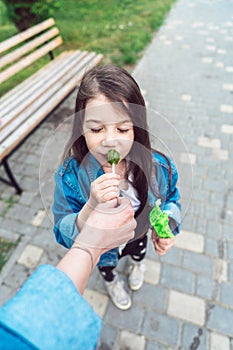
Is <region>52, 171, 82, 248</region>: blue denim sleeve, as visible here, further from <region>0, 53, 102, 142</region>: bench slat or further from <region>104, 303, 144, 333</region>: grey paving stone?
<region>0, 53, 102, 142</region>: bench slat

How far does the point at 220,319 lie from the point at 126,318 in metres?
0.66

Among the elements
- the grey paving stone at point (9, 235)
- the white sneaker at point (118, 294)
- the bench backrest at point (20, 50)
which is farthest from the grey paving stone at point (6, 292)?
the bench backrest at point (20, 50)

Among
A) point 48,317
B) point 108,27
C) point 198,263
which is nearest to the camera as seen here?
point 48,317

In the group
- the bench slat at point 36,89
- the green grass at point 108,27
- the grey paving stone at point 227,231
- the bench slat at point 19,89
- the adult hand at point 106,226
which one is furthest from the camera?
the green grass at point 108,27

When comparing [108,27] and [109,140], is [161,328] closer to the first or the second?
[109,140]

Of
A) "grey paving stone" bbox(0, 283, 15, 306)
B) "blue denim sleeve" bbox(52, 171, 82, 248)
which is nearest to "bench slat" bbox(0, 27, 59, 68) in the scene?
"grey paving stone" bbox(0, 283, 15, 306)

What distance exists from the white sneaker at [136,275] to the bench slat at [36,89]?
6.04 ft

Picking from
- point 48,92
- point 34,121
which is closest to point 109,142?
point 34,121

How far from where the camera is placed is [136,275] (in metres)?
2.07

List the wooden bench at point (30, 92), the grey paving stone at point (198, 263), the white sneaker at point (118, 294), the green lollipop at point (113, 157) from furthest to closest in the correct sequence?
the wooden bench at point (30, 92)
the grey paving stone at point (198, 263)
the white sneaker at point (118, 294)
the green lollipop at point (113, 157)

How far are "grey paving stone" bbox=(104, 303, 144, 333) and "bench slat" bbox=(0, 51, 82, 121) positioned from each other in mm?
1971

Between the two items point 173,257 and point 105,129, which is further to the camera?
point 173,257

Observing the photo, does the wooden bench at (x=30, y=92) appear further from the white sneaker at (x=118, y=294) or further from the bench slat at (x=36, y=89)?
the white sneaker at (x=118, y=294)

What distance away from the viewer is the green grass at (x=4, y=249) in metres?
2.30
